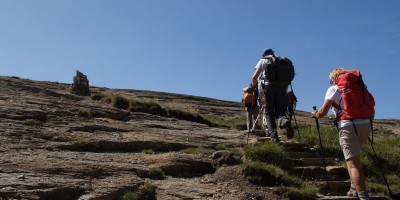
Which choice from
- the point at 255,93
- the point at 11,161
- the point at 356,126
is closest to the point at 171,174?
the point at 11,161

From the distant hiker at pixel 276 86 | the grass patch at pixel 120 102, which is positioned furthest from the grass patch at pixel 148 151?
the grass patch at pixel 120 102

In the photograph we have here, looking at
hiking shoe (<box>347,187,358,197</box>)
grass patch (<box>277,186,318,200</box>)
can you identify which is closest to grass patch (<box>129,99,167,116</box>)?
grass patch (<box>277,186,318,200</box>)

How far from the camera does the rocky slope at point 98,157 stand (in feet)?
32.3

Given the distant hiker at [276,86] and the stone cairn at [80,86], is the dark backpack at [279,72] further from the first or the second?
Result: the stone cairn at [80,86]

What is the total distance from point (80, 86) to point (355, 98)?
77.5 feet

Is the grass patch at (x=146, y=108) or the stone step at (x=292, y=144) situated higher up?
the grass patch at (x=146, y=108)

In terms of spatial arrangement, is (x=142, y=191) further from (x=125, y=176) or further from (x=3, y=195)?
(x=3, y=195)

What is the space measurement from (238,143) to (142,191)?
6.61 m

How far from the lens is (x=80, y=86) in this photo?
1193 inches

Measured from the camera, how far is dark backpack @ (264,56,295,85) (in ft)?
44.4

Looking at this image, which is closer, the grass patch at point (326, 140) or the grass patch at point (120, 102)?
the grass patch at point (326, 140)

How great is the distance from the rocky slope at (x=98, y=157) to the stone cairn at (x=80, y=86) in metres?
10.9

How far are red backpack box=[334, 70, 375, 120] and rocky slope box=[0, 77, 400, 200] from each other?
2.66 meters

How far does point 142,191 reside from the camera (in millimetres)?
9891
